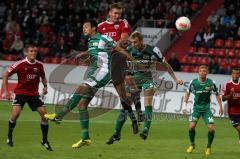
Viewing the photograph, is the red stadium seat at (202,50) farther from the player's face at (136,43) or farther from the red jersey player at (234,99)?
the player's face at (136,43)

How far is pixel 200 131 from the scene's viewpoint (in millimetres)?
20141

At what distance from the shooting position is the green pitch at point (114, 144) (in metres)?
13.6

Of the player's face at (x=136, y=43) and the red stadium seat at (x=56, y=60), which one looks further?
the red stadium seat at (x=56, y=60)

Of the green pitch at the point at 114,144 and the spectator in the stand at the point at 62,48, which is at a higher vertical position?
the spectator in the stand at the point at 62,48

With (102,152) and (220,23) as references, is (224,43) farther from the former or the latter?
(102,152)

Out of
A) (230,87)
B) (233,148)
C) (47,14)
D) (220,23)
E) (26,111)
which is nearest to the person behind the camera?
(233,148)

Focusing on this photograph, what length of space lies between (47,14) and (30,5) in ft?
4.71

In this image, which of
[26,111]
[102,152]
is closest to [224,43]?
[26,111]

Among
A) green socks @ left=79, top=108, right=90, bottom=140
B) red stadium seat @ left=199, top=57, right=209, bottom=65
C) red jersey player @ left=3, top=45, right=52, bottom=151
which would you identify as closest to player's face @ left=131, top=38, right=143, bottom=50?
green socks @ left=79, top=108, right=90, bottom=140

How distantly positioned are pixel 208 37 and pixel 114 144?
15450 millimetres

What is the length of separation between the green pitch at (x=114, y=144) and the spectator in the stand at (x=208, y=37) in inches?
306

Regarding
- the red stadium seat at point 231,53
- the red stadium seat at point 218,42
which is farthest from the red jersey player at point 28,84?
the red stadium seat at point 218,42

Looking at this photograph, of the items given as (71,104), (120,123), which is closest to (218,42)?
(120,123)

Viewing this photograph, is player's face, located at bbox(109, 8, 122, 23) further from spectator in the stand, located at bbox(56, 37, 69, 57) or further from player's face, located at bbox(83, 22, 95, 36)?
spectator in the stand, located at bbox(56, 37, 69, 57)
